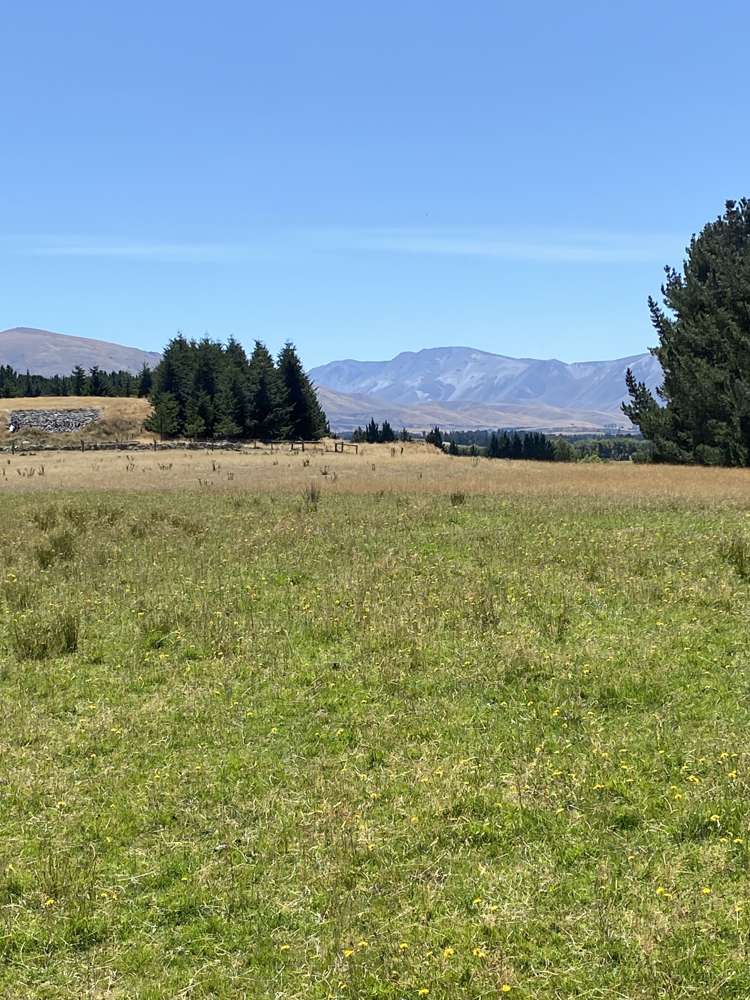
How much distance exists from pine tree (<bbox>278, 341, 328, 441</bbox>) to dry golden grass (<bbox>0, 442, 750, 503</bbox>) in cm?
2321

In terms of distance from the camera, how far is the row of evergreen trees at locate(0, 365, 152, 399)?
315 feet

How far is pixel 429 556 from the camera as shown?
54.8 ft

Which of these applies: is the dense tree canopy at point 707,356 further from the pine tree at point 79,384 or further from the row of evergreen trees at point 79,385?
the pine tree at point 79,384

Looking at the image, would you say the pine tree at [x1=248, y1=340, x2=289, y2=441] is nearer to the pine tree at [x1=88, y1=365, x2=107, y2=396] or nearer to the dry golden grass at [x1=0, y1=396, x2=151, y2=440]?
the dry golden grass at [x1=0, y1=396, x2=151, y2=440]

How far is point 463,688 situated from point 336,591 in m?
4.74

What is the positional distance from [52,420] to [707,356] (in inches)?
2345

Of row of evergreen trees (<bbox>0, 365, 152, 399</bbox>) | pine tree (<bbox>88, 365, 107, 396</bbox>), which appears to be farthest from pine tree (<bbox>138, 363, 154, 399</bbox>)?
pine tree (<bbox>88, 365, 107, 396</bbox>)

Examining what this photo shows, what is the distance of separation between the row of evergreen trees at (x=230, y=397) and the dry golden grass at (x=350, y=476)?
56.3ft

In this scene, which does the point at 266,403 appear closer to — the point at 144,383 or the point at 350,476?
the point at 144,383

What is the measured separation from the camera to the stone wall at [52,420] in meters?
74.1

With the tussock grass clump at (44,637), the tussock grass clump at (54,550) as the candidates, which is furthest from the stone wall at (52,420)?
the tussock grass clump at (44,637)

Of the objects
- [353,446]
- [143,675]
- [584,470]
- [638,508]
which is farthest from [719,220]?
[143,675]

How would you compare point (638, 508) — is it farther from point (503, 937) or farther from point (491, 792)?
point (503, 937)

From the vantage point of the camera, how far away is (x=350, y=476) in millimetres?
37156
